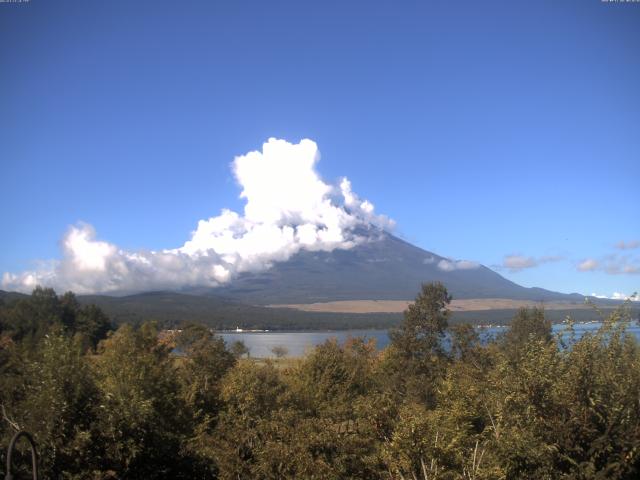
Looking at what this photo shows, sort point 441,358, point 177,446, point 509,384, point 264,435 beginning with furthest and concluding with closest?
1. point 441,358
2. point 177,446
3. point 264,435
4. point 509,384

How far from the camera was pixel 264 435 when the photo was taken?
1602 cm

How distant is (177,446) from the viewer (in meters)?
17.4

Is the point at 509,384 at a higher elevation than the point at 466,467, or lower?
higher

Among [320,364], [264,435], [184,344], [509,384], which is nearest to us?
[509,384]

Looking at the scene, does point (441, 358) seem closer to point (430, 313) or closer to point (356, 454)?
point (430, 313)

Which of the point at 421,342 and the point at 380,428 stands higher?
the point at 380,428

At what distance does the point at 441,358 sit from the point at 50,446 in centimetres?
3367

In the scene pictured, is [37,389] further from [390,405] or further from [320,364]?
[320,364]

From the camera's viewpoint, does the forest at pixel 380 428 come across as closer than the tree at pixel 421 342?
Yes

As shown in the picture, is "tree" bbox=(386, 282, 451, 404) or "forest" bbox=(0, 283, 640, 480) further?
"tree" bbox=(386, 282, 451, 404)

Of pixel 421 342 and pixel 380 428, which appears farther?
pixel 421 342

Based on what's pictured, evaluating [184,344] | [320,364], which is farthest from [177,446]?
[184,344]

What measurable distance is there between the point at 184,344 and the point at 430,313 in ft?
99.7

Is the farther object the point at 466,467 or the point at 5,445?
the point at 5,445
